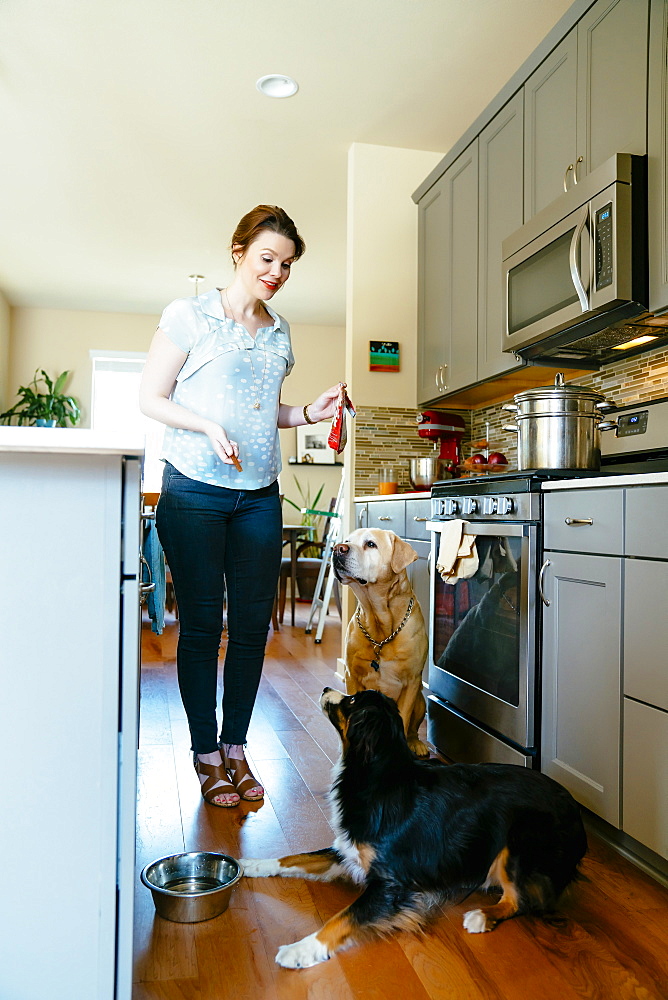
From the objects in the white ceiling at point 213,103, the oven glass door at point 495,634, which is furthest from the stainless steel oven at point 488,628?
the white ceiling at point 213,103

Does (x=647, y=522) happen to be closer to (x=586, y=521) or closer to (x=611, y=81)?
(x=586, y=521)

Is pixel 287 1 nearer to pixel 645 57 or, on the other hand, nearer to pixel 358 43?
pixel 358 43

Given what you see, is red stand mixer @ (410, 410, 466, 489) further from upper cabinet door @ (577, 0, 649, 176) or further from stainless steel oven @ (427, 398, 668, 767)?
upper cabinet door @ (577, 0, 649, 176)

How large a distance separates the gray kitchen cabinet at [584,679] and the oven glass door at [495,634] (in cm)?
6

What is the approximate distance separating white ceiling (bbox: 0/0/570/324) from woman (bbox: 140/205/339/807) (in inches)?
60.2

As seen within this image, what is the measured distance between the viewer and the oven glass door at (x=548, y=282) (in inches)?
96.5

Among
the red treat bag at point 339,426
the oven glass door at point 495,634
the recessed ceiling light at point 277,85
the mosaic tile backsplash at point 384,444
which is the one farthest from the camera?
the mosaic tile backsplash at point 384,444

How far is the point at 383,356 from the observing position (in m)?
4.05

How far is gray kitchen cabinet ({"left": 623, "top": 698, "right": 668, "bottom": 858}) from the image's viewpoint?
5.41 feet

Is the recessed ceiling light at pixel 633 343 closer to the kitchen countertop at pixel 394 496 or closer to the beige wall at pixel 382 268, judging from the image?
the kitchen countertop at pixel 394 496

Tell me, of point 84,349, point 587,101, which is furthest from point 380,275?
point 84,349

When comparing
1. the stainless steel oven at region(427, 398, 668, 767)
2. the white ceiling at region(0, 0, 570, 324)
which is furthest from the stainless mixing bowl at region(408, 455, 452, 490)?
the white ceiling at region(0, 0, 570, 324)

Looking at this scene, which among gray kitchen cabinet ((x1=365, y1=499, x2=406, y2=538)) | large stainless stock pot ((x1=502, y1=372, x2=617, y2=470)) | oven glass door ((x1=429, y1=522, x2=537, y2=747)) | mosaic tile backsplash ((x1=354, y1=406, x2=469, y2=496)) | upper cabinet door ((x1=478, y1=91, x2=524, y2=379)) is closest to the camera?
oven glass door ((x1=429, y1=522, x2=537, y2=747))

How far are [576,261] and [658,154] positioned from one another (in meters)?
0.38
